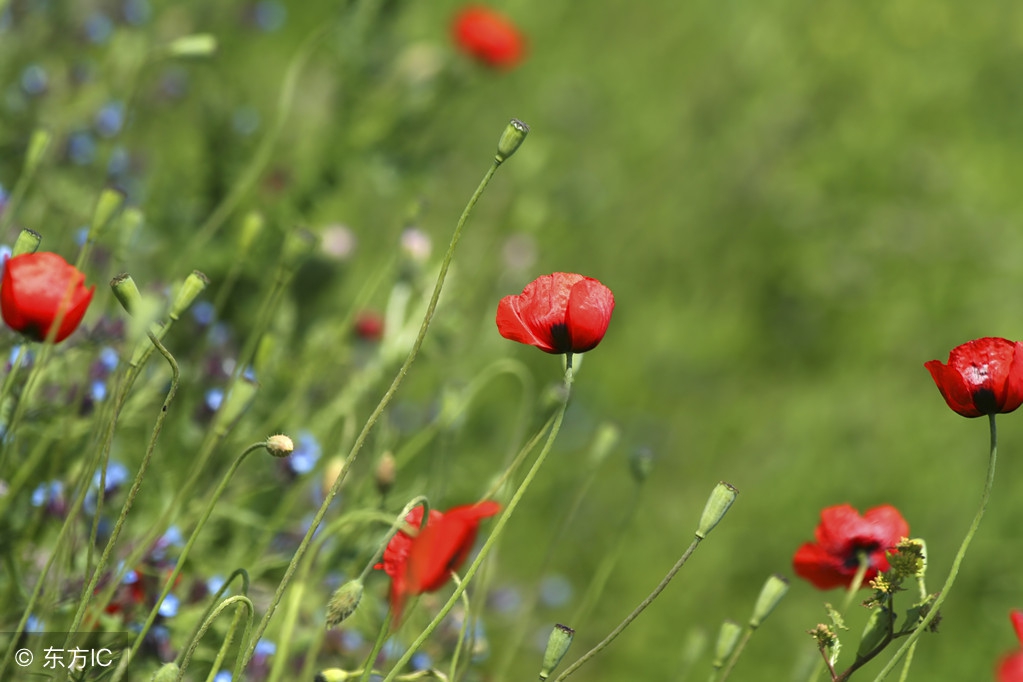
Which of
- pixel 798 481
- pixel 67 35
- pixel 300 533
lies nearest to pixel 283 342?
pixel 300 533

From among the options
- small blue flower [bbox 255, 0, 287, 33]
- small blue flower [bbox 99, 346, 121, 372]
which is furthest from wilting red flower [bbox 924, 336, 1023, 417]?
small blue flower [bbox 255, 0, 287, 33]

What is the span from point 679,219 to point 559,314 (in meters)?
2.73

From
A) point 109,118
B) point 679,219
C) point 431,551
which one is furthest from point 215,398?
point 679,219

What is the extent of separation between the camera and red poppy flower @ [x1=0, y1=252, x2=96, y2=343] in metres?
1.13

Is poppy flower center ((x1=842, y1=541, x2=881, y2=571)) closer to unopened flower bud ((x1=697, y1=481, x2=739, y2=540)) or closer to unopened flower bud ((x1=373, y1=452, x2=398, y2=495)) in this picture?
unopened flower bud ((x1=697, y1=481, x2=739, y2=540))

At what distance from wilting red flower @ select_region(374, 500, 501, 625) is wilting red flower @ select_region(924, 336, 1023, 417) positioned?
23.1 inches

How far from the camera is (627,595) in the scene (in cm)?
276

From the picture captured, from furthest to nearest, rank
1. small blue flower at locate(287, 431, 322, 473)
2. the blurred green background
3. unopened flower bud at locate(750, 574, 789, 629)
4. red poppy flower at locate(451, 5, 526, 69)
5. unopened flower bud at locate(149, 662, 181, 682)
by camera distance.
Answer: red poppy flower at locate(451, 5, 526, 69) < the blurred green background < small blue flower at locate(287, 431, 322, 473) < unopened flower bud at locate(750, 574, 789, 629) < unopened flower bud at locate(149, 662, 181, 682)

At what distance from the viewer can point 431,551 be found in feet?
3.59

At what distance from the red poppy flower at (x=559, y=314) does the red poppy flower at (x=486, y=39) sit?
1.99m

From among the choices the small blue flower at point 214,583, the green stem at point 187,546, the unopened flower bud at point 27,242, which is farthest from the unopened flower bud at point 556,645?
the unopened flower bud at point 27,242

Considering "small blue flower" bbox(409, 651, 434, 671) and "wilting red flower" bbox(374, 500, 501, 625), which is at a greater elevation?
"wilting red flower" bbox(374, 500, 501, 625)

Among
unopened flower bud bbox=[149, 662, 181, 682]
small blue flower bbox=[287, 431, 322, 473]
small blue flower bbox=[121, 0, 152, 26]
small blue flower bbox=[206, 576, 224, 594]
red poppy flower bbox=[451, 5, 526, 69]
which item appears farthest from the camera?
red poppy flower bbox=[451, 5, 526, 69]

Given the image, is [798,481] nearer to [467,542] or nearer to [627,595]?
[627,595]
